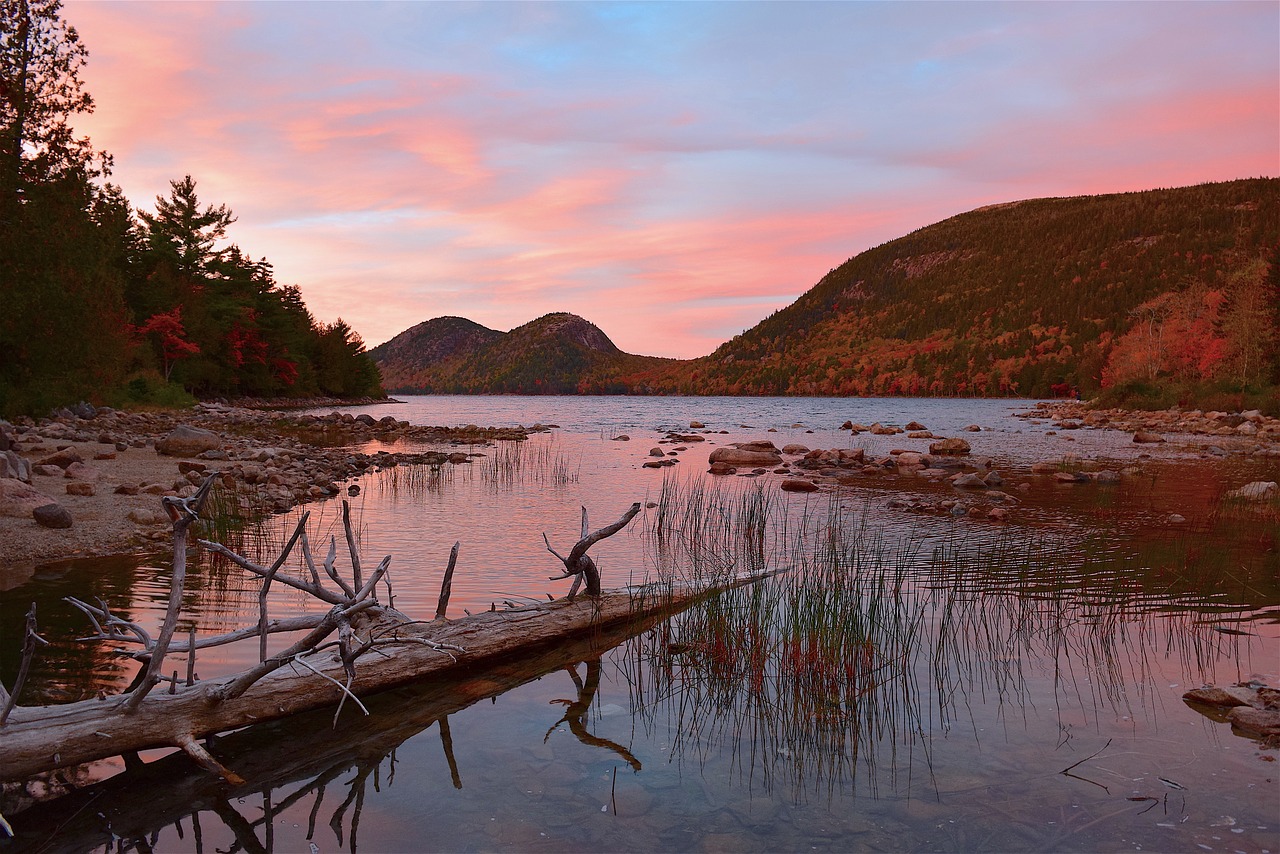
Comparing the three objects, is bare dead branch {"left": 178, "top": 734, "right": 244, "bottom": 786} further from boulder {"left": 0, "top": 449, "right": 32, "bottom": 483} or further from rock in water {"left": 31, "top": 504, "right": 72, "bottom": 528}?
boulder {"left": 0, "top": 449, "right": 32, "bottom": 483}

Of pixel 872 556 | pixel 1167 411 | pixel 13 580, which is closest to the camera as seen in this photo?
pixel 13 580

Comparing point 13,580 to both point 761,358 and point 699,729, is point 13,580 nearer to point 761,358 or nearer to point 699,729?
point 699,729

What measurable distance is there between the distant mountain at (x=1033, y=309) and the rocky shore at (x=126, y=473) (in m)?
46.9

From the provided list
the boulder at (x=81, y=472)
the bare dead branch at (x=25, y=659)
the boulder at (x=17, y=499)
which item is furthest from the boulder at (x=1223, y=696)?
the boulder at (x=81, y=472)

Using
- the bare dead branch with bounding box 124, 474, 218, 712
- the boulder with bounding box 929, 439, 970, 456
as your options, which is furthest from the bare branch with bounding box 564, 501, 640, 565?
the boulder with bounding box 929, 439, 970, 456

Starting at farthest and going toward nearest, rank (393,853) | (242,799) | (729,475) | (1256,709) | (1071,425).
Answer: (1071,425)
(729,475)
(1256,709)
(242,799)
(393,853)

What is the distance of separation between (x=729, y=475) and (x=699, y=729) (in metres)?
17.3

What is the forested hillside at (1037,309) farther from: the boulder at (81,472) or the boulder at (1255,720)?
the boulder at (81,472)

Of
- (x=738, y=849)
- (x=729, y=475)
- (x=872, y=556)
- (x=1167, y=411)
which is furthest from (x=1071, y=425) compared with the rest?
(x=738, y=849)

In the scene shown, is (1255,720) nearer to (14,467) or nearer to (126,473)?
(14,467)

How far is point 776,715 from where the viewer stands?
19.5 feet

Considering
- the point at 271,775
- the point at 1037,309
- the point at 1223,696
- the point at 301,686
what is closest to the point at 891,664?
the point at 1223,696

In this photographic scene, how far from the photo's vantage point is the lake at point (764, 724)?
4434 millimetres

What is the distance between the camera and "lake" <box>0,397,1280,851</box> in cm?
443
